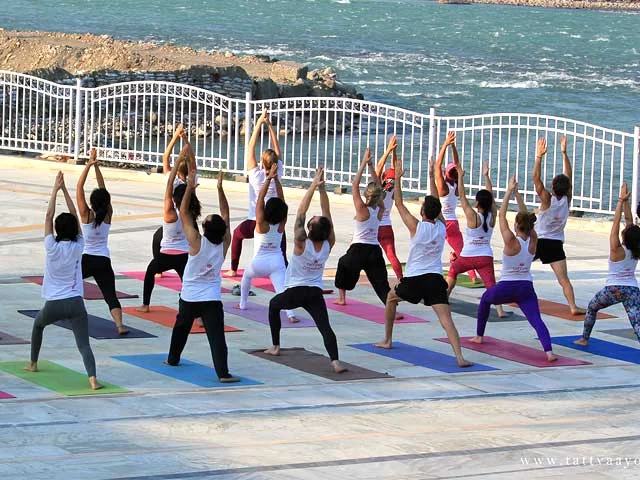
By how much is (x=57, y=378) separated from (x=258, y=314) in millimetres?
3316

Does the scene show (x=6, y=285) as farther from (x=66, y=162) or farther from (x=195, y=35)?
(x=195, y=35)

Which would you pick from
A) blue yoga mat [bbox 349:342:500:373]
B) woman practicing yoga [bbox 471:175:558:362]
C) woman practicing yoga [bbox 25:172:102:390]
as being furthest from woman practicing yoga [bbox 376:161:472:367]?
woman practicing yoga [bbox 25:172:102:390]

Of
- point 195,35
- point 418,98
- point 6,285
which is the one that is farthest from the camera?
point 195,35

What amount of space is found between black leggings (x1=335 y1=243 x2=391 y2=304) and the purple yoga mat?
54 centimetres

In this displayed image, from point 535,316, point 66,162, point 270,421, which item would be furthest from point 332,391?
point 66,162

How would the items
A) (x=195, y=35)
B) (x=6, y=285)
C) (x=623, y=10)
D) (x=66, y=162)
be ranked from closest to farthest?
(x=6, y=285)
(x=66, y=162)
(x=195, y=35)
(x=623, y=10)

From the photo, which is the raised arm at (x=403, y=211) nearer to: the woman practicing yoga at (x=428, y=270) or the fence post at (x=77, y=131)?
the woman practicing yoga at (x=428, y=270)

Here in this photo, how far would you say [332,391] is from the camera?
12758 millimetres

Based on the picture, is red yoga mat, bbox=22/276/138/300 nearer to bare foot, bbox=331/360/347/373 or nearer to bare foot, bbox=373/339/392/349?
bare foot, bbox=373/339/392/349

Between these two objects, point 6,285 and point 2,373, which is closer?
point 2,373

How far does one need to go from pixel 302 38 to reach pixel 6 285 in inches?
3593

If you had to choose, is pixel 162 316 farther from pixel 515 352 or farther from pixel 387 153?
pixel 515 352

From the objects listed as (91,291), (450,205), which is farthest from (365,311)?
(91,291)

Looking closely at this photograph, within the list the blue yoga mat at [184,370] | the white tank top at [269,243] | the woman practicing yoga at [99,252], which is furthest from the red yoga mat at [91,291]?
the blue yoga mat at [184,370]
